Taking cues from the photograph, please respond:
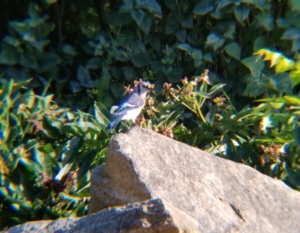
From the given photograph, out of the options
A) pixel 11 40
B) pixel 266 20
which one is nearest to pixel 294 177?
pixel 266 20

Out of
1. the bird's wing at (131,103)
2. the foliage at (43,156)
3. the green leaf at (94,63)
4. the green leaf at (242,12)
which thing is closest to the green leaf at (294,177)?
the bird's wing at (131,103)

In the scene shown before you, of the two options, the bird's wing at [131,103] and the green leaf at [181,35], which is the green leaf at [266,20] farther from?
the bird's wing at [131,103]

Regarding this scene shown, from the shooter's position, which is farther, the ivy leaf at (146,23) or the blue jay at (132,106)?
the ivy leaf at (146,23)

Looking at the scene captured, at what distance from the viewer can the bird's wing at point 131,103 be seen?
4390 mm

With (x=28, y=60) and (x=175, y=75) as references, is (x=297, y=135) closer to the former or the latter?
(x=175, y=75)

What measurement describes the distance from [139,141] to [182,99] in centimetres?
135

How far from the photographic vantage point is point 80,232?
7.77ft

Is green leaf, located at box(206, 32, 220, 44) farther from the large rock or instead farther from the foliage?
the large rock

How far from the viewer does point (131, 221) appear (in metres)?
2.25

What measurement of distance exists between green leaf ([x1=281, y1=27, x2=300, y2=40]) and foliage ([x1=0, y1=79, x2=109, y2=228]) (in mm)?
1798

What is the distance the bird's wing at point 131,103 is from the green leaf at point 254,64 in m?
1.07

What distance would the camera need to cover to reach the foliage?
395 cm

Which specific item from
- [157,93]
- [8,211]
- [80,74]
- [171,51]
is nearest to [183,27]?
[171,51]

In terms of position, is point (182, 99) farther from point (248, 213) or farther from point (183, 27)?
point (248, 213)
